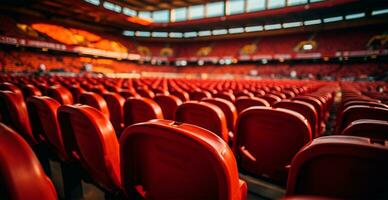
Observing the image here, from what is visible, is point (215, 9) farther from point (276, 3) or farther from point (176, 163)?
point (176, 163)

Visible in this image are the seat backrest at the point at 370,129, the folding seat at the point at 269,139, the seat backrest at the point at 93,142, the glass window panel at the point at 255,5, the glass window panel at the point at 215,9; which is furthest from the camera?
the glass window panel at the point at 215,9

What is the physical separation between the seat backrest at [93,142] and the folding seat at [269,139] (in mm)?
1022

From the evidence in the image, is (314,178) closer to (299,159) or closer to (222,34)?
(299,159)

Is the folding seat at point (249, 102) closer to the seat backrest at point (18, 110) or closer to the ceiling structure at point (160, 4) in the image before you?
the seat backrest at point (18, 110)

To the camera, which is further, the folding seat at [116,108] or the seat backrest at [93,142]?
the folding seat at [116,108]

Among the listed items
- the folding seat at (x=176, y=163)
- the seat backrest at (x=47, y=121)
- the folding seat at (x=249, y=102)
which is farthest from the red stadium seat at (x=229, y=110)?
the seat backrest at (x=47, y=121)

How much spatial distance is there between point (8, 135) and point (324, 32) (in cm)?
3205

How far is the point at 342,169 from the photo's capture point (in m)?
0.82

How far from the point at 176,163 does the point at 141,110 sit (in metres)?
1.22

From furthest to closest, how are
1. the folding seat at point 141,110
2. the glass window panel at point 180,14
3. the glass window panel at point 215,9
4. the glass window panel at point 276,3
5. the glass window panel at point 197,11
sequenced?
the glass window panel at point 180,14 < the glass window panel at point 197,11 < the glass window panel at point 215,9 < the glass window panel at point 276,3 < the folding seat at point 141,110

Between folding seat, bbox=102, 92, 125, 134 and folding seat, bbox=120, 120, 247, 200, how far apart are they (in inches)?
67.5

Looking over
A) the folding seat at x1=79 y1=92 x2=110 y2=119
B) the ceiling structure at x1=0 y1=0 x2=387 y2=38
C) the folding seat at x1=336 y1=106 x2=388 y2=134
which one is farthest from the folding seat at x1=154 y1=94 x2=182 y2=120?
the ceiling structure at x1=0 y1=0 x2=387 y2=38

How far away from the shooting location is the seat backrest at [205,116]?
1.68 m

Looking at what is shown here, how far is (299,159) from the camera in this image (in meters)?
0.83
